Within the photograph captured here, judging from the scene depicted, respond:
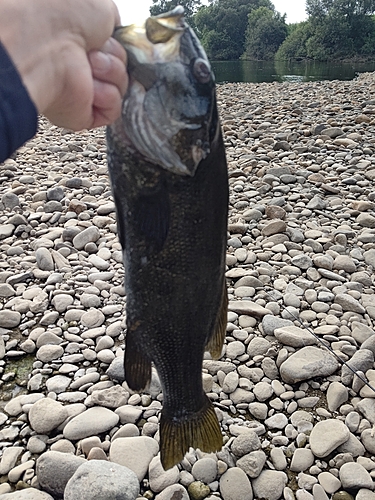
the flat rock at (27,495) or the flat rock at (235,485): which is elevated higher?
the flat rock at (27,495)

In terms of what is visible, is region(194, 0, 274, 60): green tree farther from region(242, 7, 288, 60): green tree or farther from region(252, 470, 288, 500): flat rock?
region(252, 470, 288, 500): flat rock

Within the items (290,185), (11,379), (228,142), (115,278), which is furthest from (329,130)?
(11,379)

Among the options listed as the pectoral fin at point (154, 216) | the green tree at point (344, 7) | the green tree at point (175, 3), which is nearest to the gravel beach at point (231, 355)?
the pectoral fin at point (154, 216)

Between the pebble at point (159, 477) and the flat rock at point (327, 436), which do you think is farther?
the flat rock at point (327, 436)

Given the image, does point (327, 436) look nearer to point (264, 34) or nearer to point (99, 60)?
point (99, 60)

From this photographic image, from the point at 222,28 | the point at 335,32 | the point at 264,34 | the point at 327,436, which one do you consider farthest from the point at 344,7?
the point at 327,436

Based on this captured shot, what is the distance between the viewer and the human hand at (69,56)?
1.29 meters

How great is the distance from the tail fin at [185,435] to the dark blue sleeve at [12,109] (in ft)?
5.07

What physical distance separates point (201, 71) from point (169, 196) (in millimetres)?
467

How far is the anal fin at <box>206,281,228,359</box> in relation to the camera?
7.16 feet

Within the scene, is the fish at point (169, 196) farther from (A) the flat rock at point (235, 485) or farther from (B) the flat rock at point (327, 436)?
(B) the flat rock at point (327, 436)

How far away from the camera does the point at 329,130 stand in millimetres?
10164

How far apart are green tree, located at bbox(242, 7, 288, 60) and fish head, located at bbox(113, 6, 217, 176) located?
233 feet

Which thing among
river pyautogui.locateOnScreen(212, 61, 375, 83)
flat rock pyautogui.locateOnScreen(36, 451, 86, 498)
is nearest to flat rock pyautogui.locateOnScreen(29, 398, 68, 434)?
flat rock pyautogui.locateOnScreen(36, 451, 86, 498)
